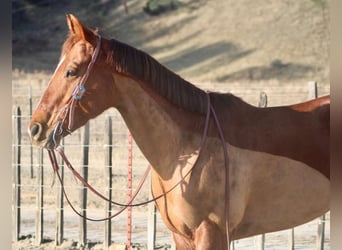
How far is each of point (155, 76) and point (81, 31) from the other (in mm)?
352

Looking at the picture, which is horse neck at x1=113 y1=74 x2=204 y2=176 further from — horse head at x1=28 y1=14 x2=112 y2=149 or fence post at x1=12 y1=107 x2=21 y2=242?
fence post at x1=12 y1=107 x2=21 y2=242

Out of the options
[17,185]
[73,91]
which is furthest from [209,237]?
[17,185]

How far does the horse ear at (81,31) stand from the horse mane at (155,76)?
0.27 ft

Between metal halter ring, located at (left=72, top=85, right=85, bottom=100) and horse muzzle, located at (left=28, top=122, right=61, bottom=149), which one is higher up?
metal halter ring, located at (left=72, top=85, right=85, bottom=100)

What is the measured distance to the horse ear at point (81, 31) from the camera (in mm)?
2648

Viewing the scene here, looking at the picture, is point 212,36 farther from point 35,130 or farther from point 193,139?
point 35,130

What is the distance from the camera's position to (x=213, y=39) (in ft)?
31.6

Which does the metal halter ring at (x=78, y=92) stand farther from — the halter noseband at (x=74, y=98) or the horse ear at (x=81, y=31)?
the horse ear at (x=81, y=31)

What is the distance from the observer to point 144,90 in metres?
2.72

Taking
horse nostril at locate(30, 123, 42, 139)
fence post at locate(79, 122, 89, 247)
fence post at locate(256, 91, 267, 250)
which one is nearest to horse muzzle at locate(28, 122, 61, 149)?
horse nostril at locate(30, 123, 42, 139)

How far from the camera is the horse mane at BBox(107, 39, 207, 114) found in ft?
8.79

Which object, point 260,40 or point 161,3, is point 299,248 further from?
point 161,3

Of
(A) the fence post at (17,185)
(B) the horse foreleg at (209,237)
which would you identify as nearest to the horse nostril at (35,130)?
(B) the horse foreleg at (209,237)

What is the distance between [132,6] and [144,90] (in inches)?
295
